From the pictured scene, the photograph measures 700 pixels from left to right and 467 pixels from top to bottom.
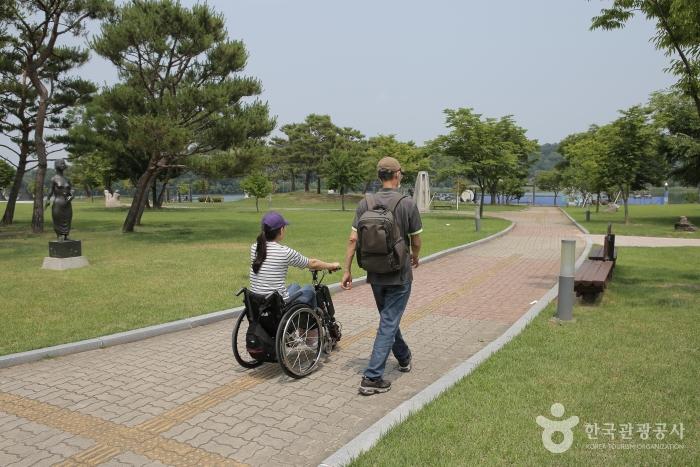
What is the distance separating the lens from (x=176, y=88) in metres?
20.0

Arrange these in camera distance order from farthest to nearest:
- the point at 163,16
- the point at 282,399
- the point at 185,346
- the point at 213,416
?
1. the point at 163,16
2. the point at 185,346
3. the point at 282,399
4. the point at 213,416

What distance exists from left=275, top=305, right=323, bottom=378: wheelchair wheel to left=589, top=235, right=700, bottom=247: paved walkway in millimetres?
13570

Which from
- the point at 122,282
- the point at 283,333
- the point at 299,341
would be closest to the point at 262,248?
the point at 283,333

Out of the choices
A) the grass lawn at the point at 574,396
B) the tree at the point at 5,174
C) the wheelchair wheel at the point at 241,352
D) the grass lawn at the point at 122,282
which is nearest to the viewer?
the grass lawn at the point at 574,396

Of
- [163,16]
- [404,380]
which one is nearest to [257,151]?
[163,16]

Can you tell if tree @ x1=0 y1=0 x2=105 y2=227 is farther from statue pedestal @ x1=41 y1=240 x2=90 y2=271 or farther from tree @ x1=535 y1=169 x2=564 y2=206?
tree @ x1=535 y1=169 x2=564 y2=206

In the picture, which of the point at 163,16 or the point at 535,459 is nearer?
the point at 535,459

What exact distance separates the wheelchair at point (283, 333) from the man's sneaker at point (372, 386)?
A: 65cm

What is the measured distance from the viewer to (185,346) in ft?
18.5

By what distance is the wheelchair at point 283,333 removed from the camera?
4.37 meters

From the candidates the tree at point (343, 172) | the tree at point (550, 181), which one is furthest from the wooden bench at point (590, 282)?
the tree at point (550, 181)

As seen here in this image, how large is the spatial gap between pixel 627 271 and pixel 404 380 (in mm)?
7909

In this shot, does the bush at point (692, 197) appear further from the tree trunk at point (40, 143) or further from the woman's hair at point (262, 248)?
the woman's hair at point (262, 248)

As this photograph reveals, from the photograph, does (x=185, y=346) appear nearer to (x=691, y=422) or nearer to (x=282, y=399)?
(x=282, y=399)
